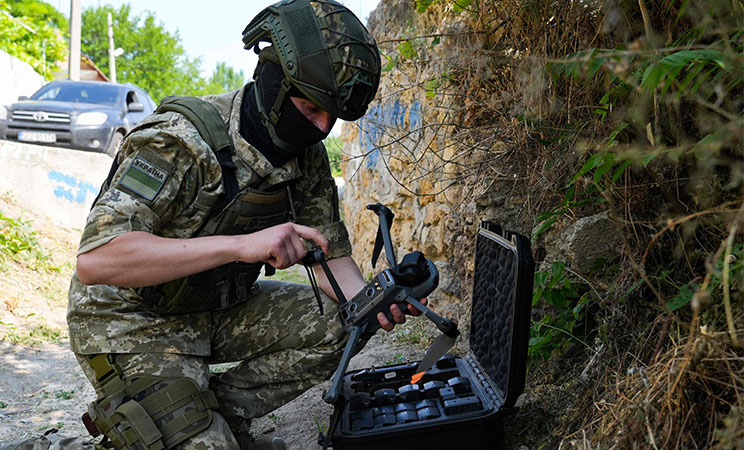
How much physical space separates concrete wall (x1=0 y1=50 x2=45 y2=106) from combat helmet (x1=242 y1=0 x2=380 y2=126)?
15967 millimetres

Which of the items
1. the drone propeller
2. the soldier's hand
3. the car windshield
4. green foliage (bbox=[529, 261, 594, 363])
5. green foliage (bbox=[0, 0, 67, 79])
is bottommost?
green foliage (bbox=[529, 261, 594, 363])

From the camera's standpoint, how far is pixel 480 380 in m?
2.32

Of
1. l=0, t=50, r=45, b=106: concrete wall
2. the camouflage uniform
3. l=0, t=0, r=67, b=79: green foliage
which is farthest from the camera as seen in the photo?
l=0, t=50, r=45, b=106: concrete wall

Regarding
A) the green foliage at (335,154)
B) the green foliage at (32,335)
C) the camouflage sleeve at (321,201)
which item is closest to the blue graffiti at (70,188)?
the green foliage at (335,154)

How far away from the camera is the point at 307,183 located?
274 cm

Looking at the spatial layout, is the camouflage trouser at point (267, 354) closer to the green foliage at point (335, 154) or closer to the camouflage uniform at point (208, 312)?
the camouflage uniform at point (208, 312)

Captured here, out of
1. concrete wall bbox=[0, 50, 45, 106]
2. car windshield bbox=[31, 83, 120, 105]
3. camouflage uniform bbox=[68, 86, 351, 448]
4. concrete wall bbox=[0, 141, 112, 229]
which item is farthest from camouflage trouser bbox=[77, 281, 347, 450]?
concrete wall bbox=[0, 50, 45, 106]

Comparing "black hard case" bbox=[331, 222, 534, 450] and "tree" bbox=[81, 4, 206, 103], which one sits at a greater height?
"tree" bbox=[81, 4, 206, 103]

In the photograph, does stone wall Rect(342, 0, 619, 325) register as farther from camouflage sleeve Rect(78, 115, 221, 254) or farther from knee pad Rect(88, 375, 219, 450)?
knee pad Rect(88, 375, 219, 450)

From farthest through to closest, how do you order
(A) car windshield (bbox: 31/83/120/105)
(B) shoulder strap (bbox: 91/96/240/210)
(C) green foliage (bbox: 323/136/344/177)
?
(A) car windshield (bbox: 31/83/120/105) → (C) green foliage (bbox: 323/136/344/177) → (B) shoulder strap (bbox: 91/96/240/210)

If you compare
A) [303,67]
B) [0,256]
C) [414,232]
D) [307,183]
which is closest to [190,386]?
[307,183]

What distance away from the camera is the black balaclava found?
7.71 feet

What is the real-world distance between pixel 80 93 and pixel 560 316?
11.2m

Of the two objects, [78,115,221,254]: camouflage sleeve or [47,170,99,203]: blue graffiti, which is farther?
[47,170,99,203]: blue graffiti
